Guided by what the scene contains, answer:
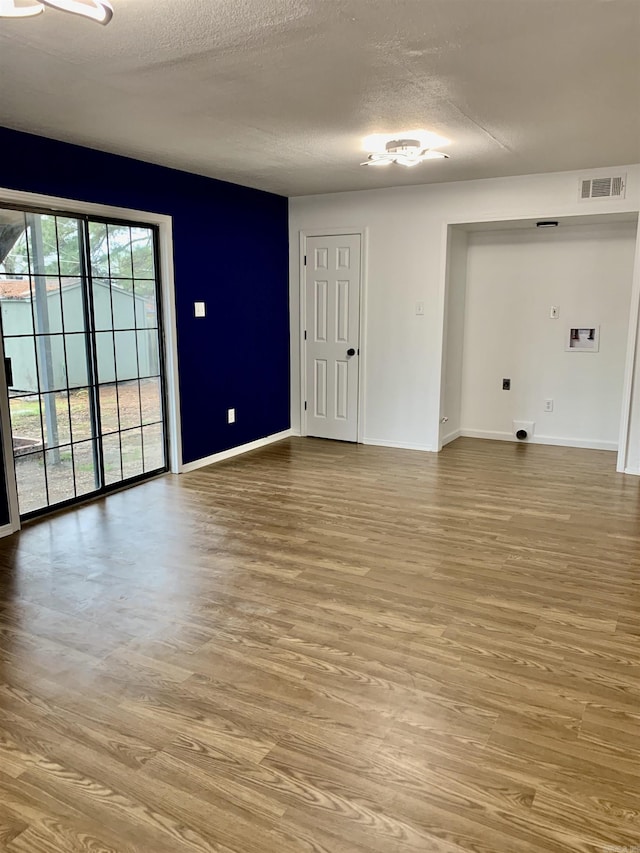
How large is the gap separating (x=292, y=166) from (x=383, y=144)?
3.17 feet

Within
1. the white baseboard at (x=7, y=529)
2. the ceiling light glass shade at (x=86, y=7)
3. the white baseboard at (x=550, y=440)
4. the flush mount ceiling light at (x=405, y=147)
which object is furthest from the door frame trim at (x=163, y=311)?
the white baseboard at (x=550, y=440)

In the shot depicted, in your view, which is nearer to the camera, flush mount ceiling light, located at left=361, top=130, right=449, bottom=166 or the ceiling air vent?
flush mount ceiling light, located at left=361, top=130, right=449, bottom=166

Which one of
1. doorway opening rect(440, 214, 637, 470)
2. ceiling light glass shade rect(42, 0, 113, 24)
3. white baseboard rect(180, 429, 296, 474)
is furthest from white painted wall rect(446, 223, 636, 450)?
ceiling light glass shade rect(42, 0, 113, 24)

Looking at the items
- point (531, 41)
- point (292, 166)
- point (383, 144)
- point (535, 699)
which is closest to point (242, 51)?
point (531, 41)

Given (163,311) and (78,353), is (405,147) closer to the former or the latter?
(163,311)

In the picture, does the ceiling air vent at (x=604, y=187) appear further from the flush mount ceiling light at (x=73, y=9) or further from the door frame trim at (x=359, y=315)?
the flush mount ceiling light at (x=73, y=9)

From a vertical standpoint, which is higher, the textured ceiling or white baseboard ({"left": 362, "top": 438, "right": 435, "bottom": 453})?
the textured ceiling

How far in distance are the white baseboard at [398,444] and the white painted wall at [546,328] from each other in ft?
2.24

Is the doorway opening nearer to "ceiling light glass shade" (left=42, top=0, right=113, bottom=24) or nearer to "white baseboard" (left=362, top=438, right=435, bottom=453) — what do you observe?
"white baseboard" (left=362, top=438, right=435, bottom=453)

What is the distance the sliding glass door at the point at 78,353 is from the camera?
3975 mm

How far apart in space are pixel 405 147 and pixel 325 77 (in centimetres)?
126

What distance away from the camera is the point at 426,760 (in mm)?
1985

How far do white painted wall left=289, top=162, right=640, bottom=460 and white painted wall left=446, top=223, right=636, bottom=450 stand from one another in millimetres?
474

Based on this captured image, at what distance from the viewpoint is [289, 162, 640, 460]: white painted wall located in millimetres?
5406
